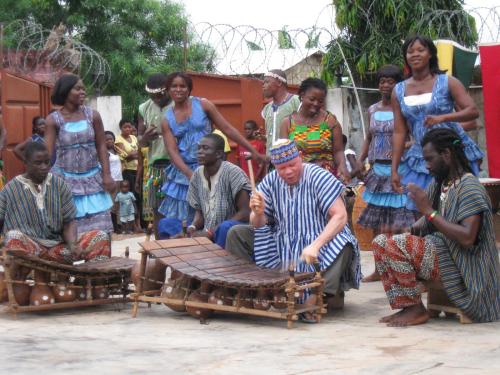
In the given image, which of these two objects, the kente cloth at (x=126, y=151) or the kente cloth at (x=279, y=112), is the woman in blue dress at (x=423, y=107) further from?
the kente cloth at (x=126, y=151)

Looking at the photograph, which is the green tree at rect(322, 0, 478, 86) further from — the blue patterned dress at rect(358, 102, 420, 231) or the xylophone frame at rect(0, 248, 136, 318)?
the xylophone frame at rect(0, 248, 136, 318)

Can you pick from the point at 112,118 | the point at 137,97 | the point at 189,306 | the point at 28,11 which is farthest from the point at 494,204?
the point at 28,11

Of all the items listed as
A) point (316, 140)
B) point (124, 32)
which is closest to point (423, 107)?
point (316, 140)

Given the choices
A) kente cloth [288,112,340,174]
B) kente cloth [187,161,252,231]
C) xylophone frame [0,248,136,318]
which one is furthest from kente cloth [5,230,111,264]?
kente cloth [288,112,340,174]

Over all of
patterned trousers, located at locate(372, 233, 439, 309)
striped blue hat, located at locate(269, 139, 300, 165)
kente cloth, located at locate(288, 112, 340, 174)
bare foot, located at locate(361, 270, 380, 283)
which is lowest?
bare foot, located at locate(361, 270, 380, 283)

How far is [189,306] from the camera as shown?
248 inches

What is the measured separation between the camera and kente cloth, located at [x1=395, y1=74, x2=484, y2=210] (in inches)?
264

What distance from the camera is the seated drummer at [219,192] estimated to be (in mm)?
7066

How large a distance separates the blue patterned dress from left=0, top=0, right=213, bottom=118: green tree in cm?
1666

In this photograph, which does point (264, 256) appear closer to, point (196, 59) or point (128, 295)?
point (128, 295)

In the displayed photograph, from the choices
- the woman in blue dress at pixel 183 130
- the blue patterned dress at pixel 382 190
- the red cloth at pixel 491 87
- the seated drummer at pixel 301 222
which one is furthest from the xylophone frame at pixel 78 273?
the red cloth at pixel 491 87

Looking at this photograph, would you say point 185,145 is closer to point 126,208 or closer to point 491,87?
point 491,87

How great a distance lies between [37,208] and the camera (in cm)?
680

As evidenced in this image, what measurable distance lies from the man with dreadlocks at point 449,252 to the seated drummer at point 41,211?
7.35 ft
